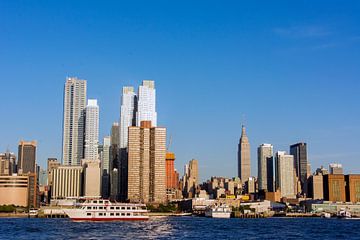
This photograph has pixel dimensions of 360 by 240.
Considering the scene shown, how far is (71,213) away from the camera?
159m

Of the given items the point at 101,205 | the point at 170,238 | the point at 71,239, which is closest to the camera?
the point at 71,239

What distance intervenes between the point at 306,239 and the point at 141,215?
256ft

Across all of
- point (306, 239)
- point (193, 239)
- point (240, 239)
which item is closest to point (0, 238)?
point (193, 239)

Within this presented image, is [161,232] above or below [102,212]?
below

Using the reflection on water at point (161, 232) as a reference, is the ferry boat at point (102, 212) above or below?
above

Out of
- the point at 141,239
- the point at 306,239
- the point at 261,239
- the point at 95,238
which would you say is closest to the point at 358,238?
the point at 306,239

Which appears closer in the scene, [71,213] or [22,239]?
[22,239]

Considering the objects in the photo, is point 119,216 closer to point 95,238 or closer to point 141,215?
point 141,215

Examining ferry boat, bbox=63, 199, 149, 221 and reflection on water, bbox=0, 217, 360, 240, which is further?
ferry boat, bbox=63, 199, 149, 221

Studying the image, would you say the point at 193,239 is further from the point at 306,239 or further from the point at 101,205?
the point at 101,205

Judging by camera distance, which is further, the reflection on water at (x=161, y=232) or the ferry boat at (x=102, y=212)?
the ferry boat at (x=102, y=212)

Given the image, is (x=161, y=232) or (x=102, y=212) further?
(x=102, y=212)

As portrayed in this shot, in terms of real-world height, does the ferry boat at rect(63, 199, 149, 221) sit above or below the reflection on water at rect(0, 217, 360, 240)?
above

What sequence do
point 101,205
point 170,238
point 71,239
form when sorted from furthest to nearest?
1. point 101,205
2. point 170,238
3. point 71,239
